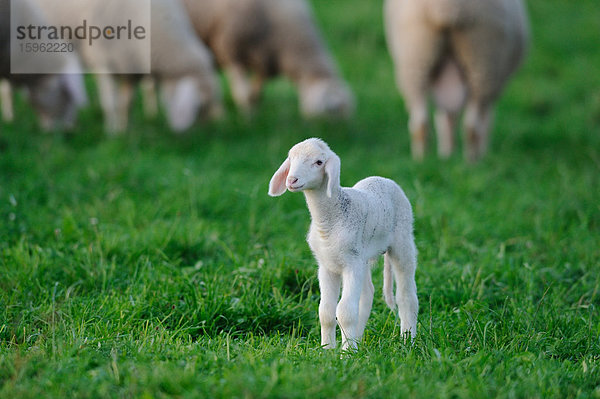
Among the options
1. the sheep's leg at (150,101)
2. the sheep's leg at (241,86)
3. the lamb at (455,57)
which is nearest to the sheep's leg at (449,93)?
the lamb at (455,57)

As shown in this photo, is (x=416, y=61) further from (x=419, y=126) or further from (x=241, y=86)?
(x=241, y=86)

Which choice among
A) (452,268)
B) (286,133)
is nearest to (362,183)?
(452,268)

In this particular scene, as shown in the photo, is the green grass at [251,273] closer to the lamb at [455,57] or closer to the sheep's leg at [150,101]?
the lamb at [455,57]

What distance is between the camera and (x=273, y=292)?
3.02m

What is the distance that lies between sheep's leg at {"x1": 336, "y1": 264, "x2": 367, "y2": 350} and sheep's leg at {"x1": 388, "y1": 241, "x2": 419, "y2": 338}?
0.23 m

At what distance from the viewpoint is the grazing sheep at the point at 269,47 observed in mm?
7887

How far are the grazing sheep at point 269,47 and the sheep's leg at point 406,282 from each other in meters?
5.24

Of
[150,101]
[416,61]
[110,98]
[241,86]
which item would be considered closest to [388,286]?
[416,61]

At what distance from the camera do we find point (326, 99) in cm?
791

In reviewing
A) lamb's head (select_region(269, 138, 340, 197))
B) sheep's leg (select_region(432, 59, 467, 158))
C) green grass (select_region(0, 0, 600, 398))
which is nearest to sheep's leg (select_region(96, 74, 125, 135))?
green grass (select_region(0, 0, 600, 398))

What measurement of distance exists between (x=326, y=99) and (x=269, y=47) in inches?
36.3

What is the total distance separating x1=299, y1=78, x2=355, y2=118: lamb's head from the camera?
7836 mm

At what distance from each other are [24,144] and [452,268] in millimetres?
3773

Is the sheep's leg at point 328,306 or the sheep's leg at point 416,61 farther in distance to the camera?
the sheep's leg at point 416,61
